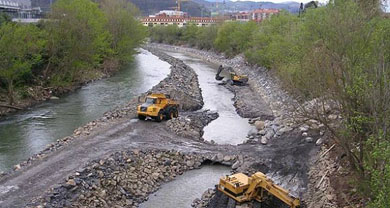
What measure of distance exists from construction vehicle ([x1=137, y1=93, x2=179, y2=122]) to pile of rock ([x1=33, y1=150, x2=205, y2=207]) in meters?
5.24

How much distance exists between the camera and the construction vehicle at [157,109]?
26641mm

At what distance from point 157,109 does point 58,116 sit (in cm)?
859

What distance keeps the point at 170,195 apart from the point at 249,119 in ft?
46.9

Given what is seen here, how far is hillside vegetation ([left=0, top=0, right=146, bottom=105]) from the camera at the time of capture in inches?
1298

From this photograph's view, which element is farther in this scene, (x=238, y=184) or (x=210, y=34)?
(x=210, y=34)

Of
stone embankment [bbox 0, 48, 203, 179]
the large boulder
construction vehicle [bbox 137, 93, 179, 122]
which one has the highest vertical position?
construction vehicle [bbox 137, 93, 179, 122]

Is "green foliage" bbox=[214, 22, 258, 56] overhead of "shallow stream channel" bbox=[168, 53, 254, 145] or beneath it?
overhead

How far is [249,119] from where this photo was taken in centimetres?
3127

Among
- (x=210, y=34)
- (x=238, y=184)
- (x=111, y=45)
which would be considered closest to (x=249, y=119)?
(x=238, y=184)

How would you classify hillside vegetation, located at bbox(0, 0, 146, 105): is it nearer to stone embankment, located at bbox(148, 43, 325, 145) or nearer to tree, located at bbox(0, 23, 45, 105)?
tree, located at bbox(0, 23, 45, 105)

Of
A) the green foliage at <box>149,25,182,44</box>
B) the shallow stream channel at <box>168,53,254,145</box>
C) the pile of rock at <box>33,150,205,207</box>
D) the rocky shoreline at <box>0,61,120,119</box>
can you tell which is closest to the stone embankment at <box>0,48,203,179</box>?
the shallow stream channel at <box>168,53,254,145</box>

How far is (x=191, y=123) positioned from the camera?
2783 cm

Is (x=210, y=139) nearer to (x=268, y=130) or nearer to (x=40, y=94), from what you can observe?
(x=268, y=130)

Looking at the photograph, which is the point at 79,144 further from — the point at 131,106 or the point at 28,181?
the point at 131,106
